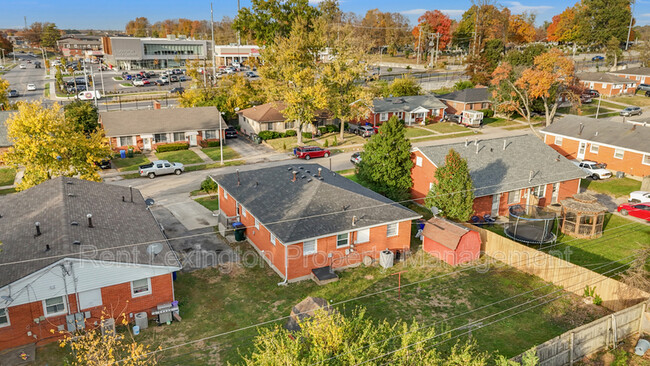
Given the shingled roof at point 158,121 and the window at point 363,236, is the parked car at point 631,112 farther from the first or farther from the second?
the window at point 363,236

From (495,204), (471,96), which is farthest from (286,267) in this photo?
(471,96)

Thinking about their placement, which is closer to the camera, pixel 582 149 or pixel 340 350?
pixel 340 350

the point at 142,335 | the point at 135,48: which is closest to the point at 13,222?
the point at 142,335

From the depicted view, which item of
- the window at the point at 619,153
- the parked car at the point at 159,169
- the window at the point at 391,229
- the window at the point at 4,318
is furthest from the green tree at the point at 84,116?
the window at the point at 619,153

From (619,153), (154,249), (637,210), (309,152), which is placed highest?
(619,153)

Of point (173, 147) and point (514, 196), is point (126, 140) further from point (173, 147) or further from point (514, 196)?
point (514, 196)

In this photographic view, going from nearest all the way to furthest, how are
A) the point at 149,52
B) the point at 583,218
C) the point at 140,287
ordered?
1. the point at 140,287
2. the point at 583,218
3. the point at 149,52

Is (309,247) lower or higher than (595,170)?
lower
